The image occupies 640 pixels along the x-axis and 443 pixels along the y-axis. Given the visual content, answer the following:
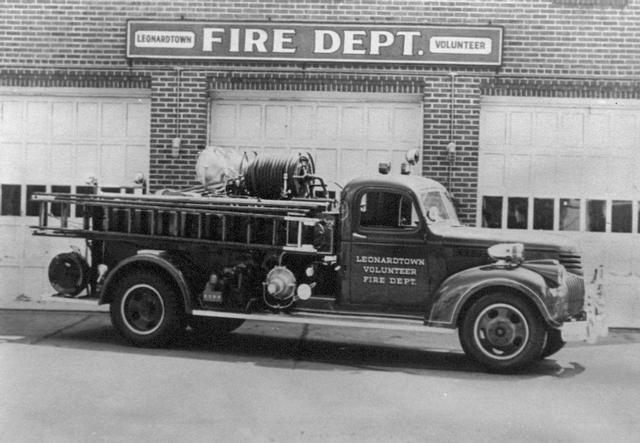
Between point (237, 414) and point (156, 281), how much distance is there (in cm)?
301

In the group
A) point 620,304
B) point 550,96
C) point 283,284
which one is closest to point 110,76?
point 283,284

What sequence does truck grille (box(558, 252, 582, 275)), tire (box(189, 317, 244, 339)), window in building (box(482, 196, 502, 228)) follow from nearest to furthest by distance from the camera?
truck grille (box(558, 252, 582, 275)), tire (box(189, 317, 244, 339)), window in building (box(482, 196, 502, 228))

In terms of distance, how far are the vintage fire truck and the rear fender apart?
15 mm

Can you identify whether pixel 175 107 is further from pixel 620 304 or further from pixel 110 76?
pixel 620 304

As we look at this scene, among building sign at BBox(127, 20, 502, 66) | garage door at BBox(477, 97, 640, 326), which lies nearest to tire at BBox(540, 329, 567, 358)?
garage door at BBox(477, 97, 640, 326)

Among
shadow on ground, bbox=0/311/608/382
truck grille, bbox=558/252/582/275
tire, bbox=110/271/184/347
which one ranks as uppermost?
truck grille, bbox=558/252/582/275

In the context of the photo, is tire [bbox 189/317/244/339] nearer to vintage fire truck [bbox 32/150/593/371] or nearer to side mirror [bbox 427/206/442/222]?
vintage fire truck [bbox 32/150/593/371]

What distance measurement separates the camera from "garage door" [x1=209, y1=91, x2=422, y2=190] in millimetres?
11906

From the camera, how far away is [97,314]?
11.6 metres

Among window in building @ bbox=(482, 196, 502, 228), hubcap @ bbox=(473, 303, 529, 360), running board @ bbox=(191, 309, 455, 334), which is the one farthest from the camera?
window in building @ bbox=(482, 196, 502, 228)

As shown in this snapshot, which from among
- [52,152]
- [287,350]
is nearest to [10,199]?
[52,152]

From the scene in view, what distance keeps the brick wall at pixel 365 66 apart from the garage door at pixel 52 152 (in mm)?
272

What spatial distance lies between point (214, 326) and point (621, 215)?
6.10 m

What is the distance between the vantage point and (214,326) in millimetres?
9828
